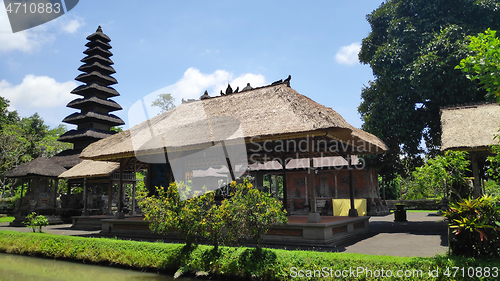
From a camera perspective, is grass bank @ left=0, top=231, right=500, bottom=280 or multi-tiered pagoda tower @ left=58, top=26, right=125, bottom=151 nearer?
grass bank @ left=0, top=231, right=500, bottom=280

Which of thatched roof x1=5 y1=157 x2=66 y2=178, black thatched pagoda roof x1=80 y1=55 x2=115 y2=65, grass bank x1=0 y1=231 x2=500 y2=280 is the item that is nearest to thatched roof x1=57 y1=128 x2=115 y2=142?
thatched roof x1=5 y1=157 x2=66 y2=178

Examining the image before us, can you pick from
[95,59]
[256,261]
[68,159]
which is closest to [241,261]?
[256,261]

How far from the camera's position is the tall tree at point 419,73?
51.1 feet

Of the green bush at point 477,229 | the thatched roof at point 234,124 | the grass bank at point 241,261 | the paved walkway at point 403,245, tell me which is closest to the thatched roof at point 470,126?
the thatched roof at point 234,124

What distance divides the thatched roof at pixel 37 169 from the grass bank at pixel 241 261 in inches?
447

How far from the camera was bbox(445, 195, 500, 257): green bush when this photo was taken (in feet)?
20.0

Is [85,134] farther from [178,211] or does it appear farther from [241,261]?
[241,261]

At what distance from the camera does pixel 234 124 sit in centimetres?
1170

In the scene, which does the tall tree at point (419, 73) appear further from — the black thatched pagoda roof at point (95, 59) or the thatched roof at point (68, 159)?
the black thatched pagoda roof at point (95, 59)

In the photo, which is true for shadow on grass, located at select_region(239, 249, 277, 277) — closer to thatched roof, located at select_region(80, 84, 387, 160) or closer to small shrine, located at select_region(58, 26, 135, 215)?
thatched roof, located at select_region(80, 84, 387, 160)

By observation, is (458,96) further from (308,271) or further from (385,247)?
(308,271)

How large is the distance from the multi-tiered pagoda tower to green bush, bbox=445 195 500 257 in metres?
27.0

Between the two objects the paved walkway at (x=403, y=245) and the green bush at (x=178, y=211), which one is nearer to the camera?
the green bush at (x=178, y=211)

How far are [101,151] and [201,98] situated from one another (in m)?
5.26
